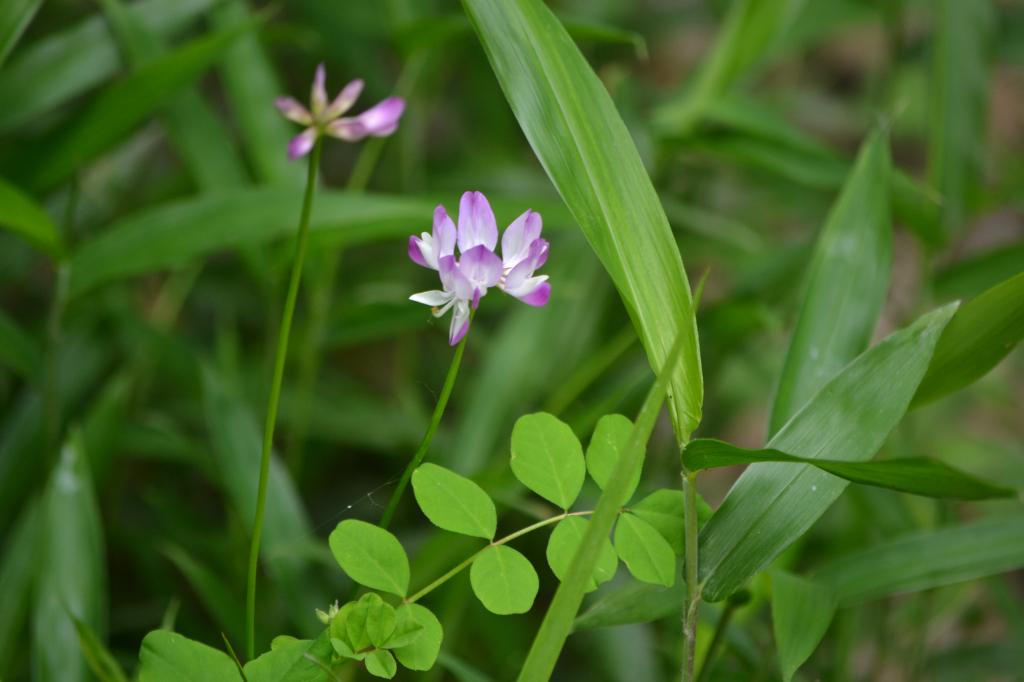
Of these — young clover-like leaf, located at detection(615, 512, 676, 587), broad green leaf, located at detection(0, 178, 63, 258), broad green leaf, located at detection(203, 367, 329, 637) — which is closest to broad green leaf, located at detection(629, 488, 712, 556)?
young clover-like leaf, located at detection(615, 512, 676, 587)

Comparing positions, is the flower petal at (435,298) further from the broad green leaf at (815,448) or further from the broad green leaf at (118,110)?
the broad green leaf at (118,110)

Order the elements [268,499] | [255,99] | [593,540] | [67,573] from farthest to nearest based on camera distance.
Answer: [255,99] < [268,499] < [67,573] < [593,540]

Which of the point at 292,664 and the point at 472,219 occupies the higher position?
the point at 472,219

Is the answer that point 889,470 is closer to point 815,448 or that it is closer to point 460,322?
point 815,448

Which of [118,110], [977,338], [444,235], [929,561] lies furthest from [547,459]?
[118,110]

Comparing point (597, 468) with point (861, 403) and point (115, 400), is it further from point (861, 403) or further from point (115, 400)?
point (115, 400)

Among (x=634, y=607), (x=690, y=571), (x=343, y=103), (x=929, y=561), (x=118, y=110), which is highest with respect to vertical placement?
(x=343, y=103)

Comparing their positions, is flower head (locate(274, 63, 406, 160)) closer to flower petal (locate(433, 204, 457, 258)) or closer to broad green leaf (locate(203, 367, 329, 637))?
flower petal (locate(433, 204, 457, 258))
